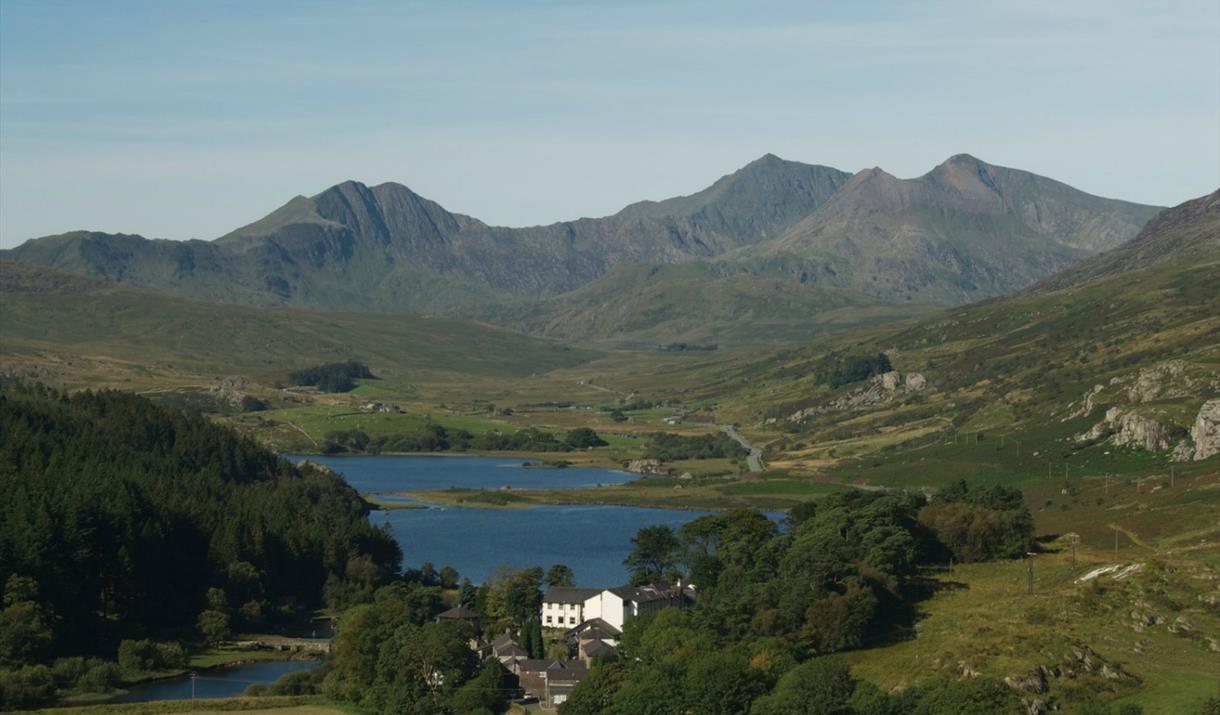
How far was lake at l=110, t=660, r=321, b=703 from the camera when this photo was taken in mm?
87938

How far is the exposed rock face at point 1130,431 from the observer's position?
165m

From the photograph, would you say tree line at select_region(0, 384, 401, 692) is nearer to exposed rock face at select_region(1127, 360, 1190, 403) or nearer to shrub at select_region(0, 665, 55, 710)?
shrub at select_region(0, 665, 55, 710)

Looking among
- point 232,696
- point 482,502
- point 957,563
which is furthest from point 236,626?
point 482,502

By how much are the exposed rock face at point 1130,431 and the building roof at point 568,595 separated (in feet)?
266

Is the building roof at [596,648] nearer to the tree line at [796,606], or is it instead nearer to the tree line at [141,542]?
the tree line at [796,606]

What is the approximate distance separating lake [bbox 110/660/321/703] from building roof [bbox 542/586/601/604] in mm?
15293

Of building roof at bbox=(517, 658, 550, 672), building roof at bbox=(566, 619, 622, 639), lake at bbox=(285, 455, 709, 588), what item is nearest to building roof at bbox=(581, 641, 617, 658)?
building roof at bbox=(566, 619, 622, 639)

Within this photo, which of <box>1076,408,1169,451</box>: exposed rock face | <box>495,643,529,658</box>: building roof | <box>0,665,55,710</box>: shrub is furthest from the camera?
<box>1076,408,1169,451</box>: exposed rock face

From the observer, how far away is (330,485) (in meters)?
168

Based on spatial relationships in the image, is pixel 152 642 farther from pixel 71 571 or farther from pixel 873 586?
pixel 873 586

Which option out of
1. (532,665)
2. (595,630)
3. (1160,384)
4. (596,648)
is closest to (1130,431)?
(1160,384)

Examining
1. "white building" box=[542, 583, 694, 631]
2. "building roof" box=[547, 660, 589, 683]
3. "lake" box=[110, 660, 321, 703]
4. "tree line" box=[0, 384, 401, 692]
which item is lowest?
"lake" box=[110, 660, 321, 703]

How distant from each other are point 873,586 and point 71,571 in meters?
50.5

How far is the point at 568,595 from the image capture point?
105 meters
